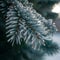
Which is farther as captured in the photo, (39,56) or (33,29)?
(39,56)

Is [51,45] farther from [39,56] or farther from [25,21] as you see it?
[25,21]

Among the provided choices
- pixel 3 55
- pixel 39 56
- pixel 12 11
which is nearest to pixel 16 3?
pixel 12 11

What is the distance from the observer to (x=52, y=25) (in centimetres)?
44

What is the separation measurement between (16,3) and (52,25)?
0.12m

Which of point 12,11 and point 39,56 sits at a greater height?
point 12,11

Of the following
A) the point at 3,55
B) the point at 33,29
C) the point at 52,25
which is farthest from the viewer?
the point at 3,55

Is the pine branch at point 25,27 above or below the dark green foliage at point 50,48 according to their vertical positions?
above

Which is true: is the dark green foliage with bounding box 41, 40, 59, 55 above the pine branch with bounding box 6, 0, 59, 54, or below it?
below

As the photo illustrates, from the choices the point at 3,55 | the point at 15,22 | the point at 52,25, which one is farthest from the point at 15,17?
the point at 3,55

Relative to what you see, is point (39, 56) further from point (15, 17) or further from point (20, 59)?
point (15, 17)

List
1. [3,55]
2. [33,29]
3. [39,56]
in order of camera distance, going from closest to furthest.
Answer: [33,29], [3,55], [39,56]

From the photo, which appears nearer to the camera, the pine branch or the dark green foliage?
the pine branch

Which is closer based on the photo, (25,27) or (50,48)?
→ (25,27)

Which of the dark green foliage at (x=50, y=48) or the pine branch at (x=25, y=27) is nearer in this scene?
the pine branch at (x=25, y=27)
